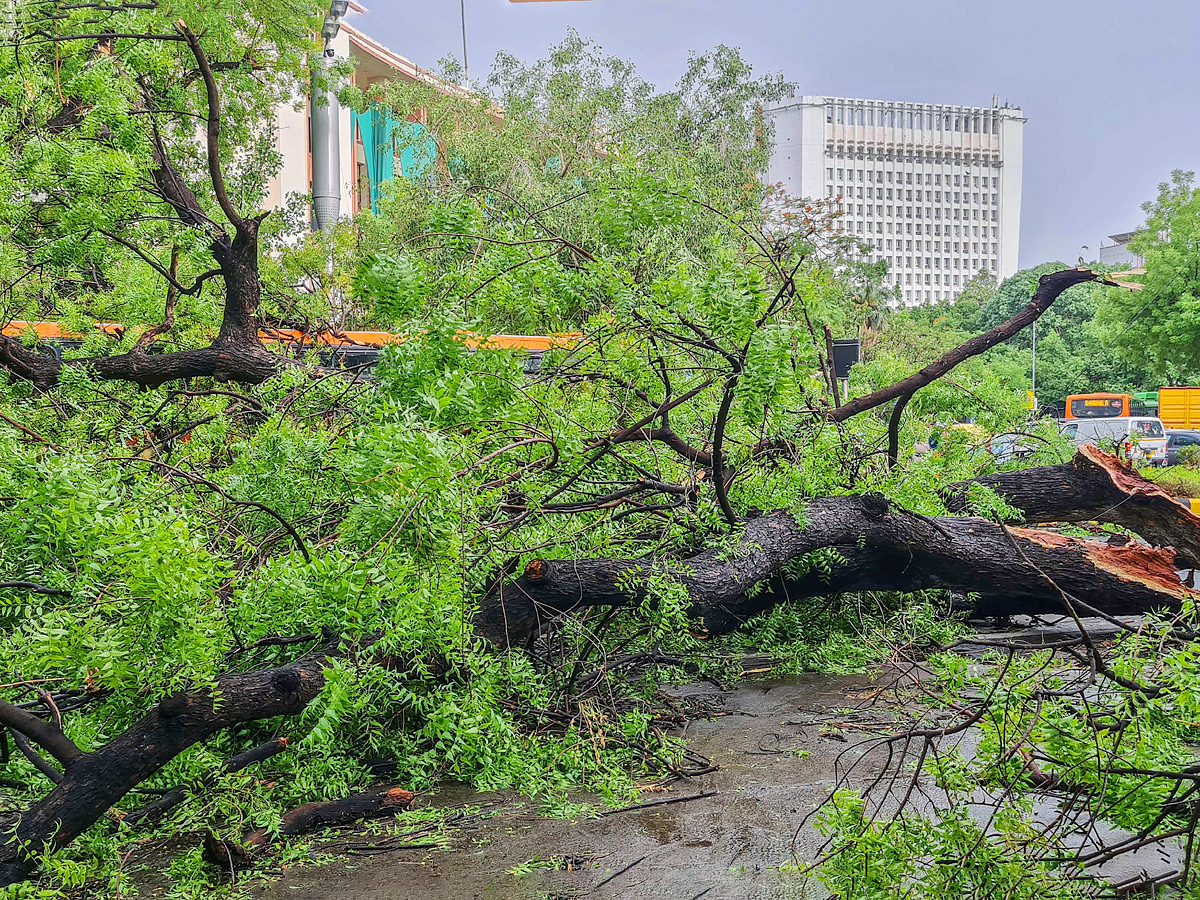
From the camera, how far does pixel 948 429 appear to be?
7.56 metres

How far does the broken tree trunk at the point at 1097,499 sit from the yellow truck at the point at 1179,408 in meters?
34.0

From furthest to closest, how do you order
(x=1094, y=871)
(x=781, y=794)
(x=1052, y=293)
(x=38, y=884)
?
(x=1052, y=293) < (x=781, y=794) < (x=1094, y=871) < (x=38, y=884)

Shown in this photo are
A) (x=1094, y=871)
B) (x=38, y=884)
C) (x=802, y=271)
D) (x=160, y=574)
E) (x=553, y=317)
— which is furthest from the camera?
(x=802, y=271)

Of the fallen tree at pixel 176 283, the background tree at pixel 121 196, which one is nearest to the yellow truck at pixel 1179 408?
the background tree at pixel 121 196

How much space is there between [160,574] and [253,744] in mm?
1993

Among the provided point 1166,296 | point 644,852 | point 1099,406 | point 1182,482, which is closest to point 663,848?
point 644,852

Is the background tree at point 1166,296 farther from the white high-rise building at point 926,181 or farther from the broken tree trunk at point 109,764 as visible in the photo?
the white high-rise building at point 926,181

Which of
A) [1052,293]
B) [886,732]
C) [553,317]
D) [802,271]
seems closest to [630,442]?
[553,317]

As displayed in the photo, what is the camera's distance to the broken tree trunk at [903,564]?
5543mm

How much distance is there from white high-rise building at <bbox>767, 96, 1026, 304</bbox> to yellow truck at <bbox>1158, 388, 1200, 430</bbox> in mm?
91937

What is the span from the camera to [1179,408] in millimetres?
36500

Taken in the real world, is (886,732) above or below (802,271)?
below

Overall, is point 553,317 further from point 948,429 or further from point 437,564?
point 948,429

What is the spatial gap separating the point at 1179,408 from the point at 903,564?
35.9 m
